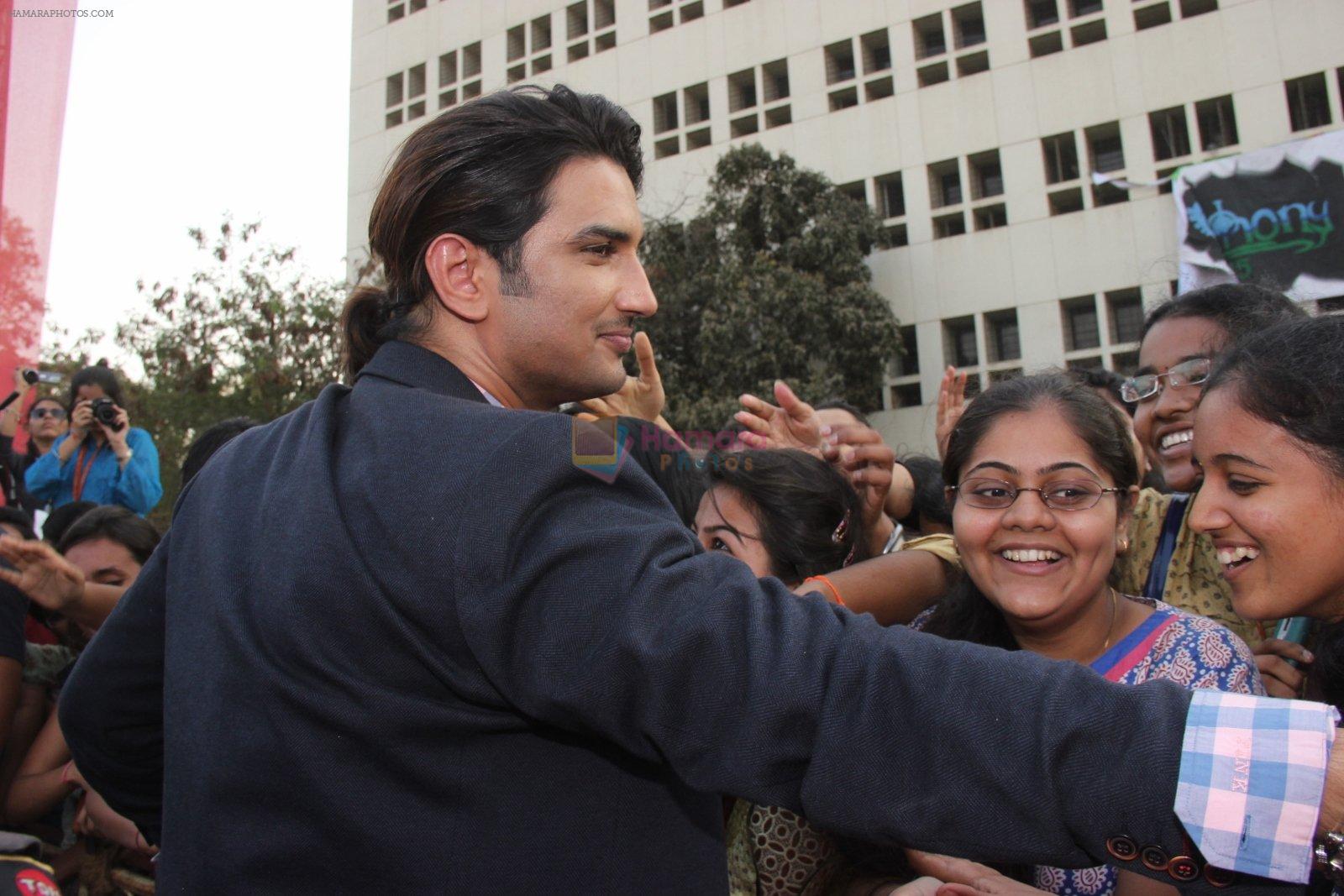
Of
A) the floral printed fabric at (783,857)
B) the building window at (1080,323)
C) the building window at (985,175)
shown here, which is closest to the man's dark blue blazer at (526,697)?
the floral printed fabric at (783,857)

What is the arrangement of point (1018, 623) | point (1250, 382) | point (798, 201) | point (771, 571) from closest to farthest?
point (1250, 382)
point (1018, 623)
point (771, 571)
point (798, 201)

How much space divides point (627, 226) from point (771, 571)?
1.30 meters

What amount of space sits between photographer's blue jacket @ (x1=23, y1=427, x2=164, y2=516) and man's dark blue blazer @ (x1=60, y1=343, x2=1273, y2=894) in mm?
4555

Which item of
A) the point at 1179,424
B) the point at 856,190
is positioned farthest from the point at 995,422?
the point at 856,190

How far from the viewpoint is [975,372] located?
62.3ft

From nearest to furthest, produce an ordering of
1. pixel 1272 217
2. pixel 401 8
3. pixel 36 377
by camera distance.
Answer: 1. pixel 36 377
2. pixel 1272 217
3. pixel 401 8

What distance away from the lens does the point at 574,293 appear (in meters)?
1.70

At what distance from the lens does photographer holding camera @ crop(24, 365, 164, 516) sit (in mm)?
5457

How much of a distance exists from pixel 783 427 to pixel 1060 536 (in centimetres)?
93

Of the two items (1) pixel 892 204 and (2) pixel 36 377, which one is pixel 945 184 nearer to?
(1) pixel 892 204

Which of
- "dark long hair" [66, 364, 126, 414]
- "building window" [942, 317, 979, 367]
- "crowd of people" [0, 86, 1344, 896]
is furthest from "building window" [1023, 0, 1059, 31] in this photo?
"dark long hair" [66, 364, 126, 414]

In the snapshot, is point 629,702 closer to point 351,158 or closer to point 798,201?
point 798,201

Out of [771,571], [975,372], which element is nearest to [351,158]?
[975,372]

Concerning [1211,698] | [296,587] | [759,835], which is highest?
[296,587]
